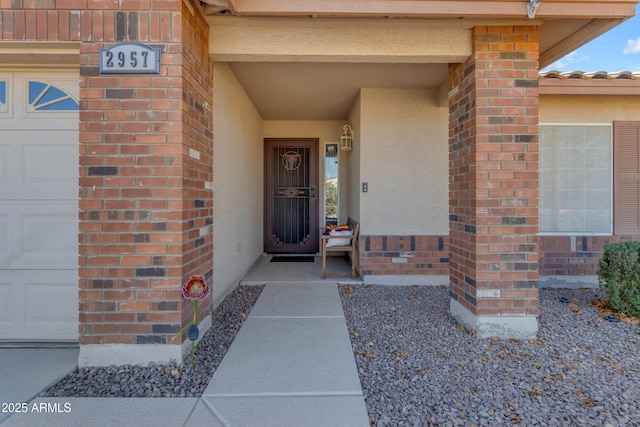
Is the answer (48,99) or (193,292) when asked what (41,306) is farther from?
(48,99)

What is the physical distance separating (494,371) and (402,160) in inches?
115

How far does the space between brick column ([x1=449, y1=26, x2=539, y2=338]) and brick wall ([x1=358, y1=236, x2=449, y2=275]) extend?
168cm

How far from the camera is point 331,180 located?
6375 mm

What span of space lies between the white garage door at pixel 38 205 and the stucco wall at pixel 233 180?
1199mm

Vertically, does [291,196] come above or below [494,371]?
above

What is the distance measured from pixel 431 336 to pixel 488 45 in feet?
8.52

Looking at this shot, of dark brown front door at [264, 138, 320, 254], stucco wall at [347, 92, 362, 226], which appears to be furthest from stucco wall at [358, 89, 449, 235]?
dark brown front door at [264, 138, 320, 254]

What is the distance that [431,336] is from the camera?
111 inches

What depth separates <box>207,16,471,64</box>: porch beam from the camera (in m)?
2.73

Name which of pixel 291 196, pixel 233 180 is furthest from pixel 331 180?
pixel 233 180

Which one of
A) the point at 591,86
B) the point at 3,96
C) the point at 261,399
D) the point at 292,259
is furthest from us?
the point at 292,259

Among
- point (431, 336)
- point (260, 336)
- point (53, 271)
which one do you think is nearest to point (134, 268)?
point (53, 271)

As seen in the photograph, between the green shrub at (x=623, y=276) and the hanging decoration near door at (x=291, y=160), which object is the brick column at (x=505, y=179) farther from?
the hanging decoration near door at (x=291, y=160)

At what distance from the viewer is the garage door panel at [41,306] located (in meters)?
2.55
